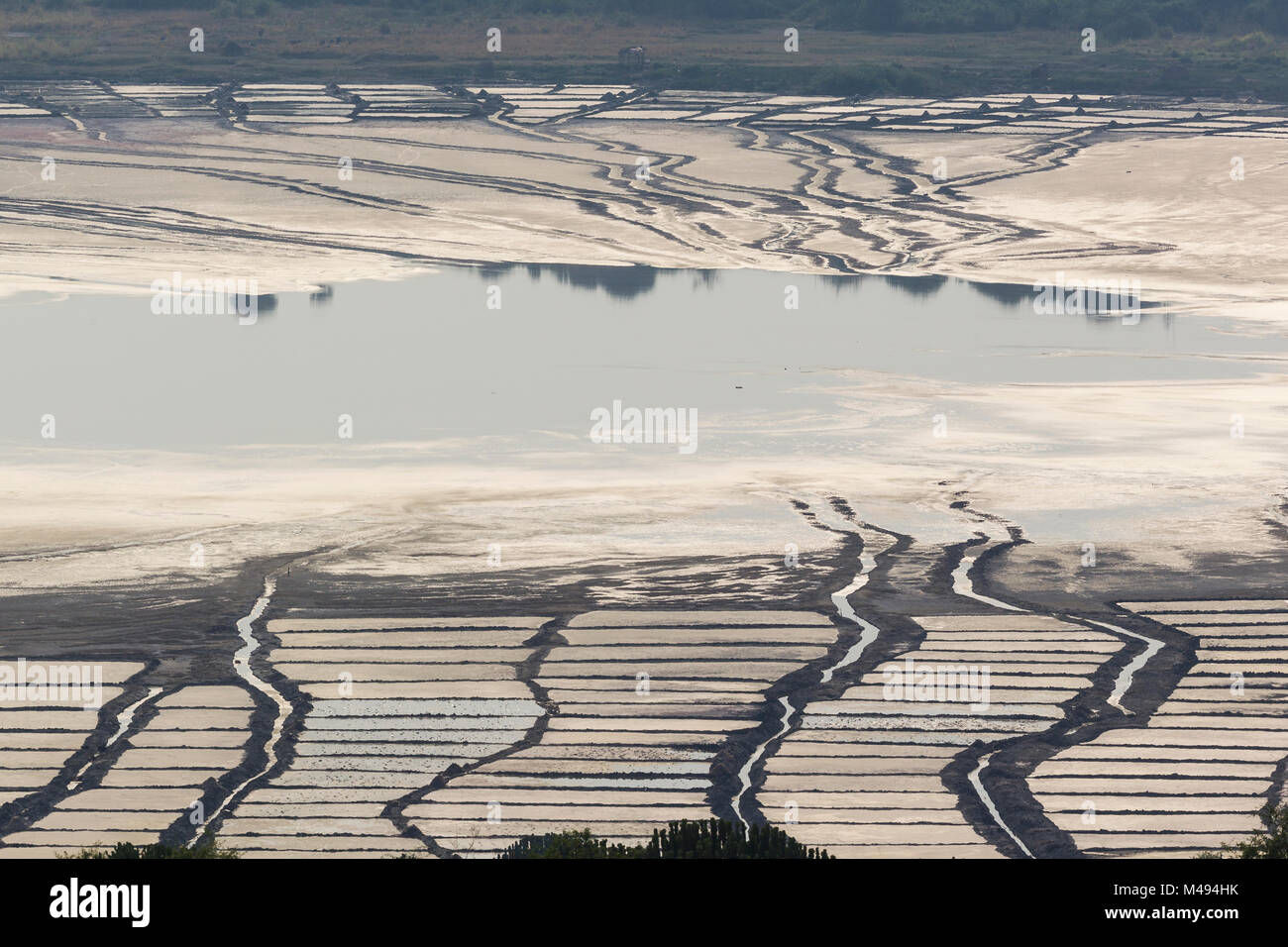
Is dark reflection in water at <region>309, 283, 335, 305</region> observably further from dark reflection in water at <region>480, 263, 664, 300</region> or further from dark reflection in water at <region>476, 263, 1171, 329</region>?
dark reflection in water at <region>480, 263, 664, 300</region>

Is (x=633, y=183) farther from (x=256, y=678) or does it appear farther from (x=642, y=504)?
(x=256, y=678)

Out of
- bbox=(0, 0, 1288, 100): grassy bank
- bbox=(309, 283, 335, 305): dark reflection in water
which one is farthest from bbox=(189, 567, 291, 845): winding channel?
bbox=(0, 0, 1288, 100): grassy bank

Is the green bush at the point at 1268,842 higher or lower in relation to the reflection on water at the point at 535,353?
lower

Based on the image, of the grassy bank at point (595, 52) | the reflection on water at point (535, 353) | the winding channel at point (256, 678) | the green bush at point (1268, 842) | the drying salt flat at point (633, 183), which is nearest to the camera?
the green bush at point (1268, 842)

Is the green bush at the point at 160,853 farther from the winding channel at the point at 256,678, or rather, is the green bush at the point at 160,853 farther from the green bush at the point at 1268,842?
the green bush at the point at 1268,842

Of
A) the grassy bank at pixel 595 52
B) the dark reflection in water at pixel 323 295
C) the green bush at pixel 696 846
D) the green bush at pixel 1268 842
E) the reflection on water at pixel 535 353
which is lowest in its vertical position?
the green bush at pixel 1268 842

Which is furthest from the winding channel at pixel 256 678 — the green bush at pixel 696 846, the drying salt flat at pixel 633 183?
the drying salt flat at pixel 633 183

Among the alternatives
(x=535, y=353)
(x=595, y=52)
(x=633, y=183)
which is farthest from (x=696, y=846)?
(x=595, y=52)

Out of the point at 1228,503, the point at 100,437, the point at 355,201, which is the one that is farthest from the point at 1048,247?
the point at 100,437
